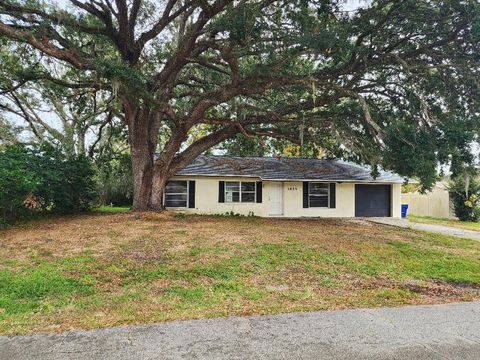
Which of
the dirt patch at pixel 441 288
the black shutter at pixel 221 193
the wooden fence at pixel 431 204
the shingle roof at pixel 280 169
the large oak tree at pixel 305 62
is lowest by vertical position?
the dirt patch at pixel 441 288

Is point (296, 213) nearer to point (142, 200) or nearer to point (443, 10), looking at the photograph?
point (142, 200)

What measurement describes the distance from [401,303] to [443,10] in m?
7.41

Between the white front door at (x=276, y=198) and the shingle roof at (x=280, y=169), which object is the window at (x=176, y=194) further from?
the white front door at (x=276, y=198)

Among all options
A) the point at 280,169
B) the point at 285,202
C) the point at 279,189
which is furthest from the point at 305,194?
Result: the point at 280,169

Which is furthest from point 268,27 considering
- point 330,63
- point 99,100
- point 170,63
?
point 99,100

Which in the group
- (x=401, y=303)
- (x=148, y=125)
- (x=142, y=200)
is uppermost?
(x=148, y=125)

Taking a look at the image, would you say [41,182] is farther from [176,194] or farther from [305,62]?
[305,62]

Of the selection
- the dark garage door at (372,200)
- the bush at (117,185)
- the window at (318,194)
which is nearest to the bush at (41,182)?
the bush at (117,185)

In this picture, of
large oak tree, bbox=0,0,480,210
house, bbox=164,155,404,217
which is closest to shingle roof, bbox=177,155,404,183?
house, bbox=164,155,404,217

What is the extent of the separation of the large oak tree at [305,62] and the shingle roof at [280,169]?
156 inches

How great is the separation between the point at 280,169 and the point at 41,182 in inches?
441

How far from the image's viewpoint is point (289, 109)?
13047 mm

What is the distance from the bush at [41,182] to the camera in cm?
1022

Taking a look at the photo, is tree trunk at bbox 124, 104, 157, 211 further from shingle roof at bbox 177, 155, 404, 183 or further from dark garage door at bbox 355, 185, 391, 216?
dark garage door at bbox 355, 185, 391, 216
